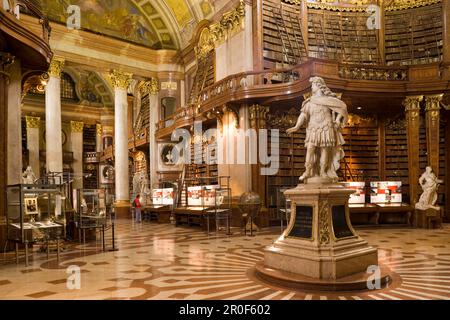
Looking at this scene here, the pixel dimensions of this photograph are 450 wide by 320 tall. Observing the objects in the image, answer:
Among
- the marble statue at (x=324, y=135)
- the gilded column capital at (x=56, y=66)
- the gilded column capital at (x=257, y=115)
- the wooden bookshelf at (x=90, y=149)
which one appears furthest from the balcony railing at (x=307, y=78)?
the wooden bookshelf at (x=90, y=149)

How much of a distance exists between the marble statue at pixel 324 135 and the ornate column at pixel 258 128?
593cm

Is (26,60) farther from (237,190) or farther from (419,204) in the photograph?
(419,204)

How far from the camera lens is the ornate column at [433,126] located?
10586 mm

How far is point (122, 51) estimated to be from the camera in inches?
694

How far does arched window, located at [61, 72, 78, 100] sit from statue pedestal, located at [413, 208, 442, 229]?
861 inches

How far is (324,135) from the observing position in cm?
500

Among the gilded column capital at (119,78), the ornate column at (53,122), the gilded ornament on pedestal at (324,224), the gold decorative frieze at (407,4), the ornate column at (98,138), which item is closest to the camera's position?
the gilded ornament on pedestal at (324,224)

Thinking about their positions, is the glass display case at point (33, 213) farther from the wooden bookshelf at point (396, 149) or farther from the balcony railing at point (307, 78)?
the wooden bookshelf at point (396, 149)

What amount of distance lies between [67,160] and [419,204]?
2095 centimetres

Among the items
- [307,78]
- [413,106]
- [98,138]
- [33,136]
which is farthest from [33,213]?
[98,138]

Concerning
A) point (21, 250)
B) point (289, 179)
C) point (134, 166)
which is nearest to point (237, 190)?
point (289, 179)

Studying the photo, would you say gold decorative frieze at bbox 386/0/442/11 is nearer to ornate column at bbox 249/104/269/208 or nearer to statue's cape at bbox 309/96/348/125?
ornate column at bbox 249/104/269/208

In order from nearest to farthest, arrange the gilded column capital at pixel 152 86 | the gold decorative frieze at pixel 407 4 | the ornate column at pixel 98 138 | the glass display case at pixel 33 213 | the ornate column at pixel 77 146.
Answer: the glass display case at pixel 33 213, the gold decorative frieze at pixel 407 4, the gilded column capital at pixel 152 86, the ornate column at pixel 77 146, the ornate column at pixel 98 138

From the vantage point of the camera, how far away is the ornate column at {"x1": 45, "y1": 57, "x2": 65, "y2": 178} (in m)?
15.1
